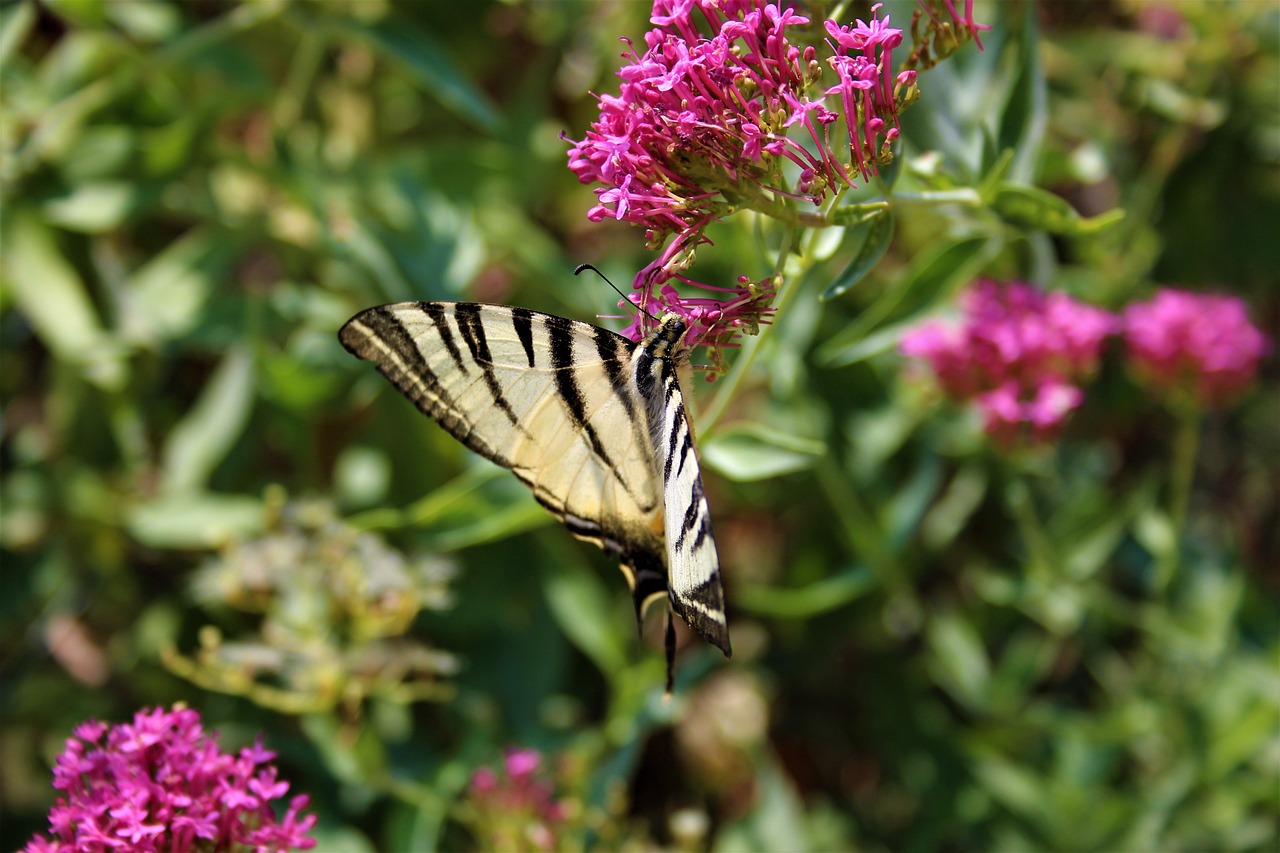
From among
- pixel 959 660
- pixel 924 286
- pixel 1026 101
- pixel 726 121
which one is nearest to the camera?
pixel 726 121

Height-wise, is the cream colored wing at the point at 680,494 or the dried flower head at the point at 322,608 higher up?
the cream colored wing at the point at 680,494

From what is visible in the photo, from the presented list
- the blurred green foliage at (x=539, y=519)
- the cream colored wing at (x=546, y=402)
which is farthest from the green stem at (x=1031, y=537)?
the cream colored wing at (x=546, y=402)

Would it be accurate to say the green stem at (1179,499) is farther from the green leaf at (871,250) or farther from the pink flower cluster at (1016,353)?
the green leaf at (871,250)

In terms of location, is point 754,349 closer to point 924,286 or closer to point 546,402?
point 546,402

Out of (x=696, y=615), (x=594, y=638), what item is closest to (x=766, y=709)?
(x=594, y=638)

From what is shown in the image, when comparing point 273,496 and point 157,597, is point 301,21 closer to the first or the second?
point 273,496

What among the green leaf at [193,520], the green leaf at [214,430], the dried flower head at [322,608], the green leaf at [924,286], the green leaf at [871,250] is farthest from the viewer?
the green leaf at [214,430]

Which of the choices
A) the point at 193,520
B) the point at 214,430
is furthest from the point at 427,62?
the point at 193,520
